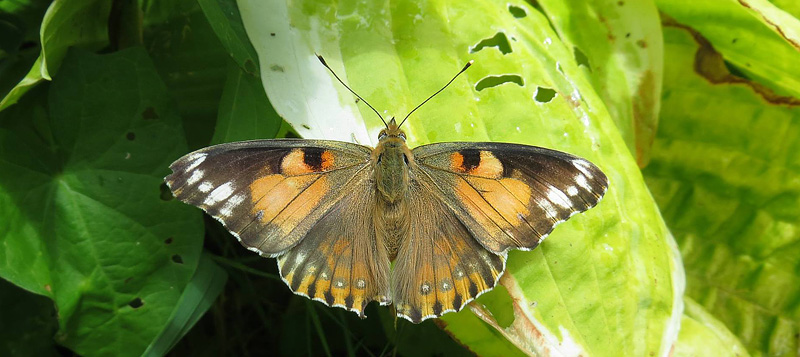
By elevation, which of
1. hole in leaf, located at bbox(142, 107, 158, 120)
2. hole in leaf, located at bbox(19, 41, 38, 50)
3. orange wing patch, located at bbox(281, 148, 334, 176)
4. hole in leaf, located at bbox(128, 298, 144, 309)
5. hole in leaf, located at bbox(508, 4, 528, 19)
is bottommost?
hole in leaf, located at bbox(128, 298, 144, 309)

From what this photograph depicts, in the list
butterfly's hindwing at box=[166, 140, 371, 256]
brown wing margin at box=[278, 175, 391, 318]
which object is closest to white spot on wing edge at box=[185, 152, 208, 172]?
butterfly's hindwing at box=[166, 140, 371, 256]

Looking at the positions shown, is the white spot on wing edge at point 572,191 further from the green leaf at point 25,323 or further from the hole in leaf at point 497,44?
the green leaf at point 25,323

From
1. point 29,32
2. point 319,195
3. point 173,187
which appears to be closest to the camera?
point 173,187

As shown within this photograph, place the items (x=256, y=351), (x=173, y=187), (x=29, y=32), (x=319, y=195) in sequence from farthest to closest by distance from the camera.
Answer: (x=256, y=351)
(x=29, y=32)
(x=319, y=195)
(x=173, y=187)

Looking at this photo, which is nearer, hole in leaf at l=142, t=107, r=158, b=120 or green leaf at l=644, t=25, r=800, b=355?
hole in leaf at l=142, t=107, r=158, b=120

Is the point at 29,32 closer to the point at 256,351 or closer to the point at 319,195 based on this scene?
the point at 319,195

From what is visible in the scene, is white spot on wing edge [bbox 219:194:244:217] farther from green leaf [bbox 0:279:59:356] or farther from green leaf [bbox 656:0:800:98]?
green leaf [bbox 656:0:800:98]

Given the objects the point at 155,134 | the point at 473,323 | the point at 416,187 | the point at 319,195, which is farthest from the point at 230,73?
the point at 473,323
